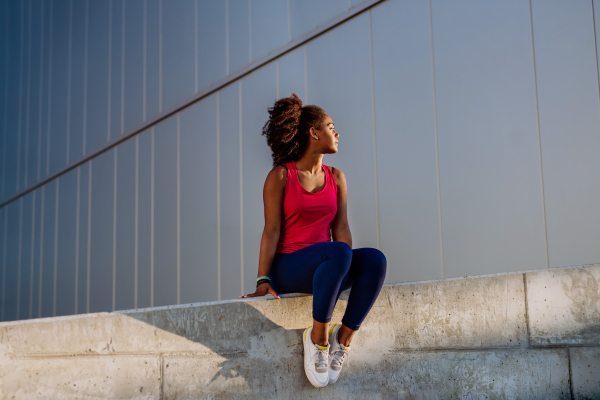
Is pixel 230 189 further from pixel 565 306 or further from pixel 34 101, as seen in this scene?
pixel 34 101

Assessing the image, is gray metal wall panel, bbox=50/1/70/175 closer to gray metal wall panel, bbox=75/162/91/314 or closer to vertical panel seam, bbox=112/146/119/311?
gray metal wall panel, bbox=75/162/91/314

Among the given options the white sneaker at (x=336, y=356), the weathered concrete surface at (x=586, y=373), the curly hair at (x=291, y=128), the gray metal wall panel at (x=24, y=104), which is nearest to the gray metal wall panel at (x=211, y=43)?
the curly hair at (x=291, y=128)

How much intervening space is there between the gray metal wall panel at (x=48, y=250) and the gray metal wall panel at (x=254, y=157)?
289 cm

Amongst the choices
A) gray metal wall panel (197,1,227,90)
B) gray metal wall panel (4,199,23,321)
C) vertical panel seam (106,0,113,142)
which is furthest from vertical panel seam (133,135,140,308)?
gray metal wall panel (4,199,23,321)

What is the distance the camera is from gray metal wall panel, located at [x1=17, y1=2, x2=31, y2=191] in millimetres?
6070

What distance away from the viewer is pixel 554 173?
2.61 metres

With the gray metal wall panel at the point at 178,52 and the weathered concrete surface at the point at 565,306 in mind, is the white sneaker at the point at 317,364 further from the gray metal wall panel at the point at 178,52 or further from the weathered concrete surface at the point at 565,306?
the gray metal wall panel at the point at 178,52

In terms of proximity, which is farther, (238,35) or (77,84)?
(77,84)

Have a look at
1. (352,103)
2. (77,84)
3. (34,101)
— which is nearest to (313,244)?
(352,103)

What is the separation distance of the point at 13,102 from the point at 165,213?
3405mm

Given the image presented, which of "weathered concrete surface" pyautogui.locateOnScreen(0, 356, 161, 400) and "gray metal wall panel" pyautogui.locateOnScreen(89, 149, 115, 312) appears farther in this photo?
"gray metal wall panel" pyautogui.locateOnScreen(89, 149, 115, 312)

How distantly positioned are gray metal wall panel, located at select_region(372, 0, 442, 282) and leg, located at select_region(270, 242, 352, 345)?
110 centimetres

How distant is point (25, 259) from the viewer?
5855 millimetres

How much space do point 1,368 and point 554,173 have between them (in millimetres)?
2829
